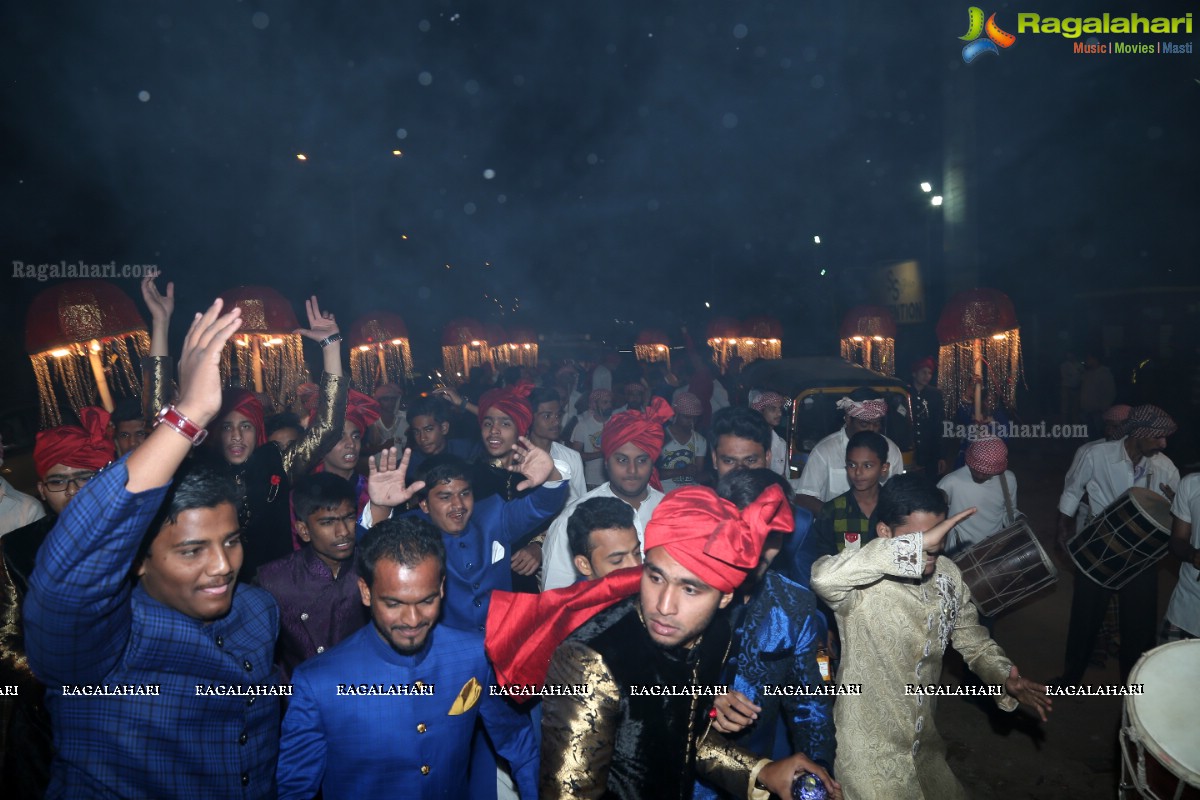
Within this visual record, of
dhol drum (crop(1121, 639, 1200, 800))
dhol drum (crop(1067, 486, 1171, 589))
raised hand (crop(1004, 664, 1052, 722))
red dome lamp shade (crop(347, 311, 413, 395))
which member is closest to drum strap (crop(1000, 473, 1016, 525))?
dhol drum (crop(1067, 486, 1171, 589))

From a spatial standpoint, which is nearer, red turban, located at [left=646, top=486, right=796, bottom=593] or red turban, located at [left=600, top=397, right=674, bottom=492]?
red turban, located at [left=646, top=486, right=796, bottom=593]

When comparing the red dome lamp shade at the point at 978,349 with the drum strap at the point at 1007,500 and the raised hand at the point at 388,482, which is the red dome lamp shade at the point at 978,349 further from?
the raised hand at the point at 388,482

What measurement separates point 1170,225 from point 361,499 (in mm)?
16570

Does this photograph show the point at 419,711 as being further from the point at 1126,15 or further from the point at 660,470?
the point at 1126,15

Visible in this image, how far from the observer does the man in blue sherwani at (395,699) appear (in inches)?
91.0

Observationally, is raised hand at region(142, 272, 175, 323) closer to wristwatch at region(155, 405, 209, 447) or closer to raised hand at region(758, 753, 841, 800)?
wristwatch at region(155, 405, 209, 447)

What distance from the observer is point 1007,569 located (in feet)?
13.6

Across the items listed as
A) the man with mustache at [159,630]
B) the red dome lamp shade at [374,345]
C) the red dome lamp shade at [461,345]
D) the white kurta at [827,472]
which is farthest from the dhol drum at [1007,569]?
the red dome lamp shade at [461,345]

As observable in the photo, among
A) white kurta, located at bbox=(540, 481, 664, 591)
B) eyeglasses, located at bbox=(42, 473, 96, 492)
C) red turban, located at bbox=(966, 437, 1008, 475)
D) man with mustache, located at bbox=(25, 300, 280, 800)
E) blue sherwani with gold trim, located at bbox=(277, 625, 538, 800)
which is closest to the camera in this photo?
man with mustache, located at bbox=(25, 300, 280, 800)

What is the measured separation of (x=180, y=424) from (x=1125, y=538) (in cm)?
529

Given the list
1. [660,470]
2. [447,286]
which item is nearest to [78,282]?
[660,470]

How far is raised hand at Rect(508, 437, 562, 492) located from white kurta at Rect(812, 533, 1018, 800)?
1512 millimetres

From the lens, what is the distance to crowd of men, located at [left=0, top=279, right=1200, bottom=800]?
1.95m

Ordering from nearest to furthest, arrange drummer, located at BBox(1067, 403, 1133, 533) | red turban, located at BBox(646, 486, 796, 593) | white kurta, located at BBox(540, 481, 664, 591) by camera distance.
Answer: red turban, located at BBox(646, 486, 796, 593), white kurta, located at BBox(540, 481, 664, 591), drummer, located at BBox(1067, 403, 1133, 533)
